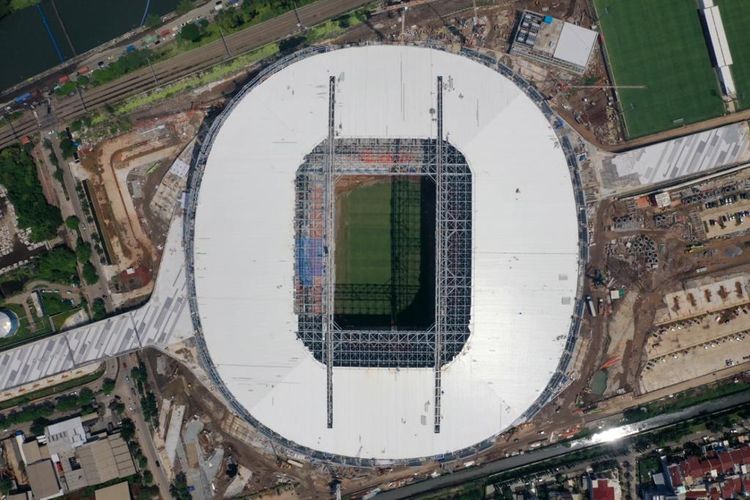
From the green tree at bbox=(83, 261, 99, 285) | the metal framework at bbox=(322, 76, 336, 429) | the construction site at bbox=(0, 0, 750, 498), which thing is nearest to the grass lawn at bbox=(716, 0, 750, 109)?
the construction site at bbox=(0, 0, 750, 498)

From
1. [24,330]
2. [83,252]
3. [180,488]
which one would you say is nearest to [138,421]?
[180,488]

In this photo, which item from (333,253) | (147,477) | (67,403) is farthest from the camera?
(147,477)

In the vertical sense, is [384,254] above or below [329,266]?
above

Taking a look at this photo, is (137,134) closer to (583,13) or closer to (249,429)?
(249,429)

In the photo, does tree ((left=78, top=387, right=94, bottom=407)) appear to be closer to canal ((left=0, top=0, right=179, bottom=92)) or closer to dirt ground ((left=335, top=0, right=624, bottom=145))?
canal ((left=0, top=0, right=179, bottom=92))

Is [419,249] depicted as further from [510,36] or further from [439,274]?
[510,36]

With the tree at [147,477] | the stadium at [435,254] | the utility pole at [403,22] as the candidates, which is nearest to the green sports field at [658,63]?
the stadium at [435,254]

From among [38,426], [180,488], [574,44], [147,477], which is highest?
[574,44]

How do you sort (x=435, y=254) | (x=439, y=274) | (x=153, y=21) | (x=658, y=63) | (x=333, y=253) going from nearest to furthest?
(x=439, y=274) → (x=333, y=253) → (x=435, y=254) → (x=658, y=63) → (x=153, y=21)
